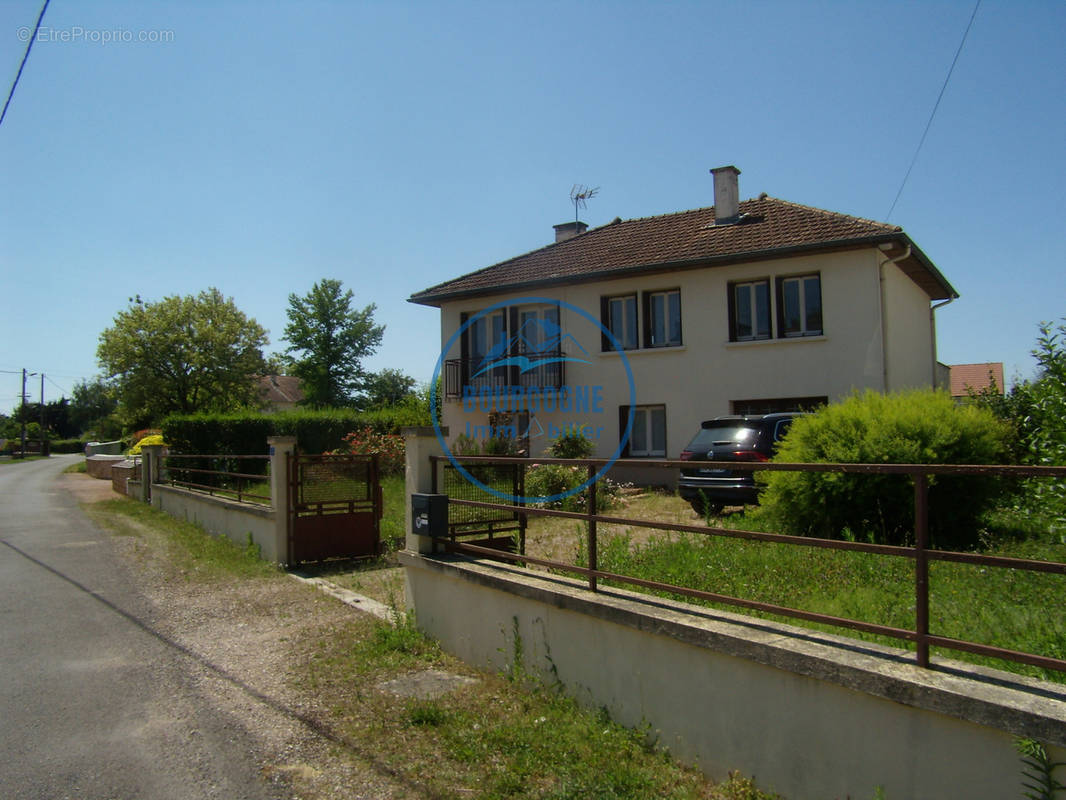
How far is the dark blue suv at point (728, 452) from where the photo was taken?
394 inches

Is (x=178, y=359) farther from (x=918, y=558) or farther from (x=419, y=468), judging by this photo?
(x=918, y=558)

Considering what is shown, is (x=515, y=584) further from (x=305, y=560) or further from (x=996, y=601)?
(x=305, y=560)

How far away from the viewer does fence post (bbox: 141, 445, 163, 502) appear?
18609 millimetres

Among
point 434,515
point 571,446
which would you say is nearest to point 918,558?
point 434,515

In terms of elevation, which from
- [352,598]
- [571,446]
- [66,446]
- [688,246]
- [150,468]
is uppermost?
[688,246]

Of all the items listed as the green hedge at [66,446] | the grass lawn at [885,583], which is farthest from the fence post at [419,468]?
the green hedge at [66,446]

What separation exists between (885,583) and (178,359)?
151 ft

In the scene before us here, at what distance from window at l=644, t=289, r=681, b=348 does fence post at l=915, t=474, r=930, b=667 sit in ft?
50.3

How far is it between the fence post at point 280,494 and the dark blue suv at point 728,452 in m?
5.62

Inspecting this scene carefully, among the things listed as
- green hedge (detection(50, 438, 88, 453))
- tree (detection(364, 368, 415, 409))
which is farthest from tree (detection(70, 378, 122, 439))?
tree (detection(364, 368, 415, 409))

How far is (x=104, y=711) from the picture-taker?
4.83 metres

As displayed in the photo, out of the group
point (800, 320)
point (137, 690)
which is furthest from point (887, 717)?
point (800, 320)

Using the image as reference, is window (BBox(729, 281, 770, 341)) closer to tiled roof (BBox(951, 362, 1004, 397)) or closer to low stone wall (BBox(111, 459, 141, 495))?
low stone wall (BBox(111, 459, 141, 495))

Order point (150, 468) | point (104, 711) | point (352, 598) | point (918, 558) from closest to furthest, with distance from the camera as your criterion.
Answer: point (918, 558)
point (104, 711)
point (352, 598)
point (150, 468)
